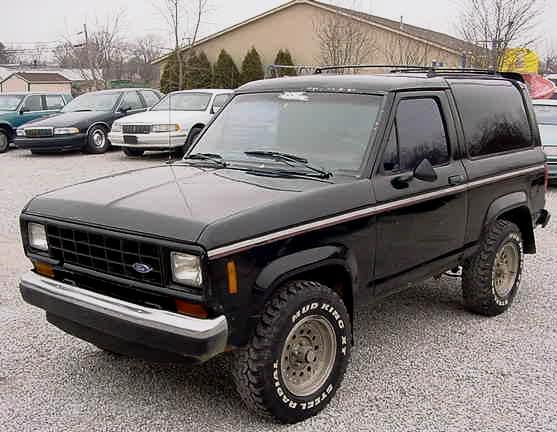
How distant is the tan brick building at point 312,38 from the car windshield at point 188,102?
10.9 m

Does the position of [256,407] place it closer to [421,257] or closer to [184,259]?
[184,259]

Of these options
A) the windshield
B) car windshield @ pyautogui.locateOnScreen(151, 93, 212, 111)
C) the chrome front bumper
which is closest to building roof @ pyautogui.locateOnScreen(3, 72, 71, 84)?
the windshield

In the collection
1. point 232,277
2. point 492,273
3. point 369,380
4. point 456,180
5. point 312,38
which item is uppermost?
point 312,38

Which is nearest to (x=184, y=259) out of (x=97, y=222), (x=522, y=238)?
(x=97, y=222)

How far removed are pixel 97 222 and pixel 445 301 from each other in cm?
346

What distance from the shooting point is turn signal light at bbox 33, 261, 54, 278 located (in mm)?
3781

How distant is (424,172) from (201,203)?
5.07 ft

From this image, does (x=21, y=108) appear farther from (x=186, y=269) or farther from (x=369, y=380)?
(x=186, y=269)

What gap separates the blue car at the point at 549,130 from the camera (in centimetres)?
1109

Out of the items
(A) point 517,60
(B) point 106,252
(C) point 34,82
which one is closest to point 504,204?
(B) point 106,252

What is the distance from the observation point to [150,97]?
17469mm

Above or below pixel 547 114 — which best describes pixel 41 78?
below

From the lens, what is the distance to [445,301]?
5.61 m

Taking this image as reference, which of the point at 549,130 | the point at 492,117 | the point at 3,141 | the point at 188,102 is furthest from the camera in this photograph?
the point at 3,141
